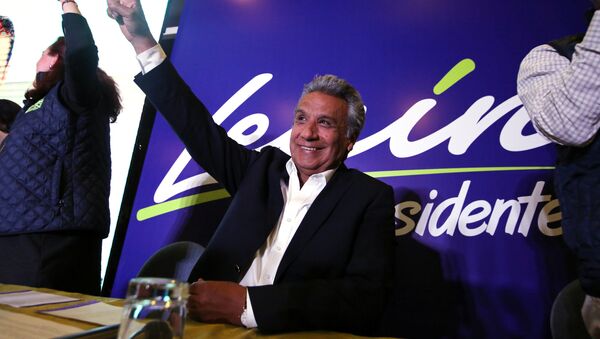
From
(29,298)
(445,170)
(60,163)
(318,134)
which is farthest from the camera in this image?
(445,170)

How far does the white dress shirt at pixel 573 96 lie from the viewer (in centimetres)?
112

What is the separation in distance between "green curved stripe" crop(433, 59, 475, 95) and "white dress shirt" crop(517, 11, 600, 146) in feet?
3.28

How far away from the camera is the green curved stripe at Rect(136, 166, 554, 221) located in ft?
7.03

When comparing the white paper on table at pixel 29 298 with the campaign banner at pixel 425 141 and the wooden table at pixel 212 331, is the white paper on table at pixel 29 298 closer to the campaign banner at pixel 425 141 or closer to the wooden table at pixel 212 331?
the wooden table at pixel 212 331

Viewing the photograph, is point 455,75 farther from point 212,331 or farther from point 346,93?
point 212,331

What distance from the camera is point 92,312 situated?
3.26 ft

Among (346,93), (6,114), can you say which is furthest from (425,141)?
(6,114)

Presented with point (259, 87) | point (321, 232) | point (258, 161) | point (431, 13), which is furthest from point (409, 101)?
point (321, 232)

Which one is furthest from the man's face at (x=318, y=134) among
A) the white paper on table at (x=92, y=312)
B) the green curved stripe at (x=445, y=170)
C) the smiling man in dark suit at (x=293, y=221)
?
the white paper on table at (x=92, y=312)

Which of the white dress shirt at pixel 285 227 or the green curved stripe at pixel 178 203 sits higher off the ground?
the green curved stripe at pixel 178 203

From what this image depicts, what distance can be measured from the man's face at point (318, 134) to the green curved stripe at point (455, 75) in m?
0.78

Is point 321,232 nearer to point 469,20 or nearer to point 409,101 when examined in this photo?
point 409,101

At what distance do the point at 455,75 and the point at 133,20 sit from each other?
57.3 inches

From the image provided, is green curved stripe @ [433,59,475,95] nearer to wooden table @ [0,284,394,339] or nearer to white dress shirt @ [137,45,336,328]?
white dress shirt @ [137,45,336,328]
